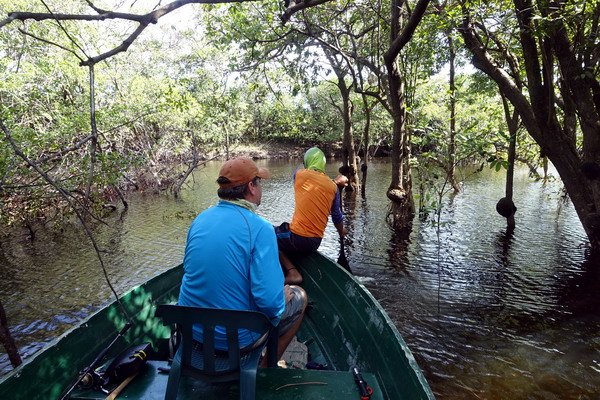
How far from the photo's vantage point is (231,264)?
2340 millimetres

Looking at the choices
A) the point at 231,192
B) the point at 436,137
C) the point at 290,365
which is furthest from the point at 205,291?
the point at 436,137

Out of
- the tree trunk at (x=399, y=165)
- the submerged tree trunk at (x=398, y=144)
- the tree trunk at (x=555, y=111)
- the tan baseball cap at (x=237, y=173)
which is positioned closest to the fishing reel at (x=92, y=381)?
the tan baseball cap at (x=237, y=173)

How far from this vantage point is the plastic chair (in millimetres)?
2123

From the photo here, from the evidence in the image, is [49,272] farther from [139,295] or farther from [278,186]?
[278,186]

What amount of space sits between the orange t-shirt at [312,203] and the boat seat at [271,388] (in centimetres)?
277

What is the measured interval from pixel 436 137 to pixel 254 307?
684 centimetres

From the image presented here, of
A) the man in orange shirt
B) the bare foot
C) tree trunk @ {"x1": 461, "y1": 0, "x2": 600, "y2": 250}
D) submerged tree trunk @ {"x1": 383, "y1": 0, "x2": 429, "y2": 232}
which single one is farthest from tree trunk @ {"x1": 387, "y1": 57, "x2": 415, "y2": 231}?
the bare foot

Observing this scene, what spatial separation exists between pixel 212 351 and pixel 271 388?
54 cm

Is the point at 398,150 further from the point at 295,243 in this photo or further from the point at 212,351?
the point at 212,351

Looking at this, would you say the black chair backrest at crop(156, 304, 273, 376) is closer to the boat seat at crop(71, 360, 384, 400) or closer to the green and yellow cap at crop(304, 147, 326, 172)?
the boat seat at crop(71, 360, 384, 400)

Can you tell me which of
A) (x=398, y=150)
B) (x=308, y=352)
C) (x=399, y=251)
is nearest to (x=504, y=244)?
(x=399, y=251)

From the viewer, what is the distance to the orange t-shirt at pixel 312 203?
5.31 meters

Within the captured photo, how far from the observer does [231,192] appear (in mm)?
2609

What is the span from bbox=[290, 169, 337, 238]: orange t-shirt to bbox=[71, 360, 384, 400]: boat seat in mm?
2769
